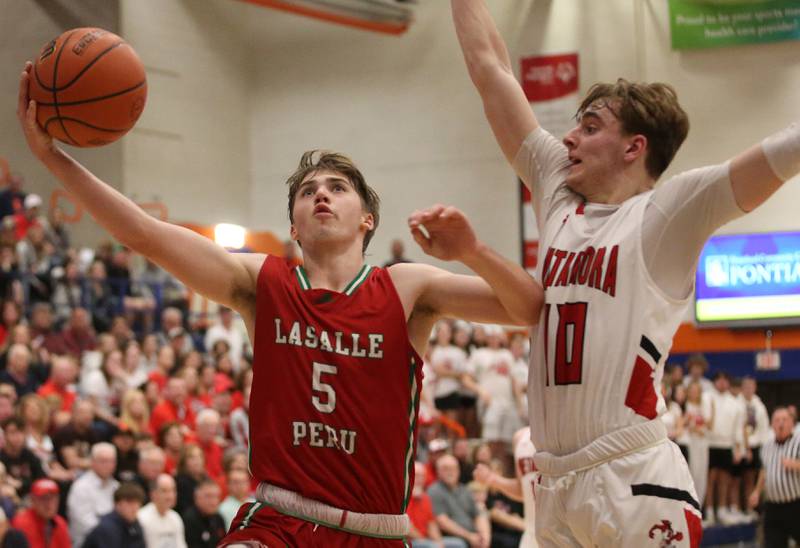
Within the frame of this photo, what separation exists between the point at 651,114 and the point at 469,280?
908 millimetres

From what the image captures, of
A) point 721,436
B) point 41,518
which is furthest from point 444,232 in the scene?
point 721,436

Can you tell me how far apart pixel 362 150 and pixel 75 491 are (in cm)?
1432

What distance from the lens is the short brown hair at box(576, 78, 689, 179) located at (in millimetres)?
4141

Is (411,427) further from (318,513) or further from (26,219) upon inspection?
(26,219)

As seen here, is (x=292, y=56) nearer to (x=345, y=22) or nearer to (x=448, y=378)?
(x=345, y=22)

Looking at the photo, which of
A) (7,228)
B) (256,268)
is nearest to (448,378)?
(7,228)

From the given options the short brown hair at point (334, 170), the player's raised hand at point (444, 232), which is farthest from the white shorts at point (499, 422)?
the player's raised hand at point (444, 232)

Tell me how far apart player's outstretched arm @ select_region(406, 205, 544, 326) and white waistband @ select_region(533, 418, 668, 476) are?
0.51 meters

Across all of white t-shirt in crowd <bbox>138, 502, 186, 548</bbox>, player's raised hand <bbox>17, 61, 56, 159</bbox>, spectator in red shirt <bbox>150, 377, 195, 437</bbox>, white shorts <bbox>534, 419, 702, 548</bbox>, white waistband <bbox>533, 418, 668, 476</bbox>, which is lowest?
white t-shirt in crowd <bbox>138, 502, 186, 548</bbox>

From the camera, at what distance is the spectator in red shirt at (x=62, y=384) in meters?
11.5

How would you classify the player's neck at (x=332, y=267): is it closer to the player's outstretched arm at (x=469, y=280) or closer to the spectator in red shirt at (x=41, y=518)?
the player's outstretched arm at (x=469, y=280)

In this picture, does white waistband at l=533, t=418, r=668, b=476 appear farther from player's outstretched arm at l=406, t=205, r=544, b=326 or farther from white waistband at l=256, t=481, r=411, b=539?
white waistband at l=256, t=481, r=411, b=539

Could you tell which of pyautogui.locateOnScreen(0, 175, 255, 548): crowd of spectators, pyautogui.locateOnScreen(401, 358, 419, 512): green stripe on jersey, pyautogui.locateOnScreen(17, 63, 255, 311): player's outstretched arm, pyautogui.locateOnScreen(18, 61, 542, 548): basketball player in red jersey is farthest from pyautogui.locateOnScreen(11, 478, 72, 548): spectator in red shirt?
pyautogui.locateOnScreen(401, 358, 419, 512): green stripe on jersey

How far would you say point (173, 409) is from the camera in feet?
40.4
